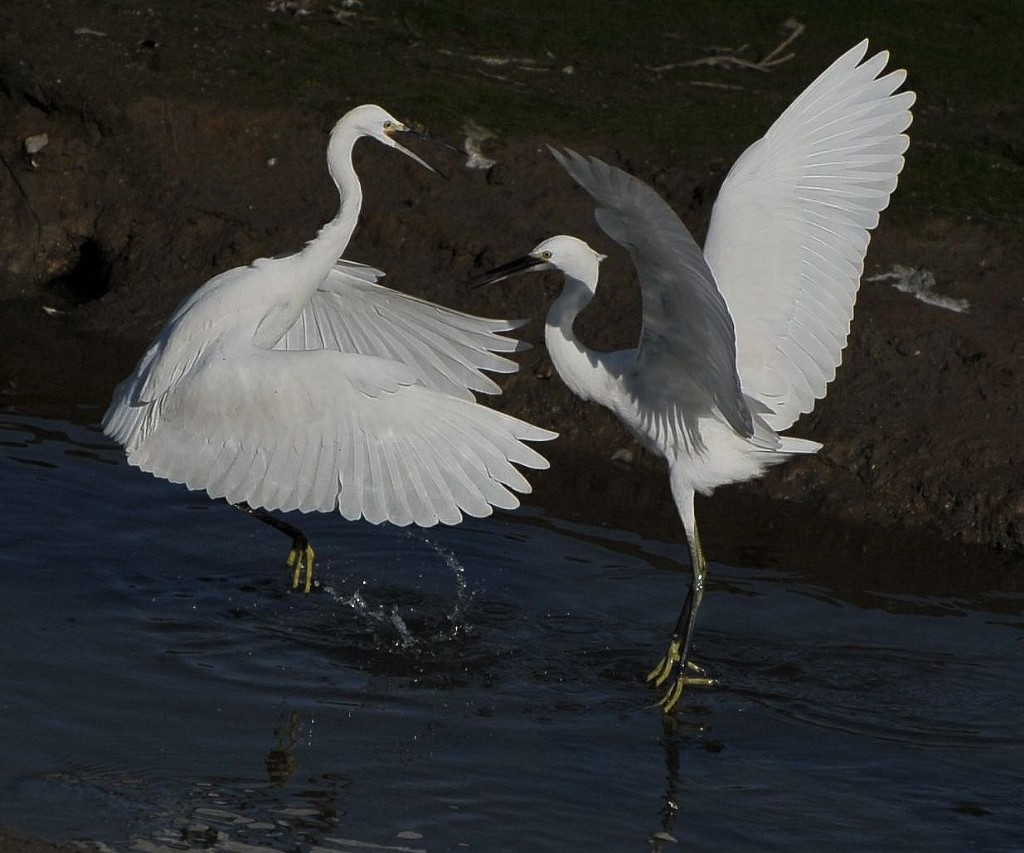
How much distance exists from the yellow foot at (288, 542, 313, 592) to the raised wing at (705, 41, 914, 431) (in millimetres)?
2012

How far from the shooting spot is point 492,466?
539 cm

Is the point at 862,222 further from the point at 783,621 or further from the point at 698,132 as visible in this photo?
the point at 698,132

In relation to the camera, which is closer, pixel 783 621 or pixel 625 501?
pixel 783 621

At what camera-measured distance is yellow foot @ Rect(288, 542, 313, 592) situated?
23.7 ft

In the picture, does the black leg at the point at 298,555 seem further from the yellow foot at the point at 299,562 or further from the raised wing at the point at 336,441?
the raised wing at the point at 336,441

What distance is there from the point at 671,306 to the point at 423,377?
1.57 m

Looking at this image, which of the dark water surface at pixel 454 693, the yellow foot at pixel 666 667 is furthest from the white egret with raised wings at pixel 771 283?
the dark water surface at pixel 454 693

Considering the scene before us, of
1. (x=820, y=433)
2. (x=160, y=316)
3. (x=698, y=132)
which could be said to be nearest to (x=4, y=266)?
(x=160, y=316)

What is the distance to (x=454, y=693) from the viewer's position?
624cm

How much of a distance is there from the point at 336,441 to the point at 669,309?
119 cm

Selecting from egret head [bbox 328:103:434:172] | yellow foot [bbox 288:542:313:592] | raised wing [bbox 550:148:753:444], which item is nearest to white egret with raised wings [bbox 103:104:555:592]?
egret head [bbox 328:103:434:172]

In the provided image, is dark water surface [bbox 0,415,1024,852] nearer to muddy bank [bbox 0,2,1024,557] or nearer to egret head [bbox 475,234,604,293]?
muddy bank [bbox 0,2,1024,557]

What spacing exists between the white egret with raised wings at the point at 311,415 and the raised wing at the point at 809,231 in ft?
3.23

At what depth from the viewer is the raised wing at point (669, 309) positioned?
4727mm
